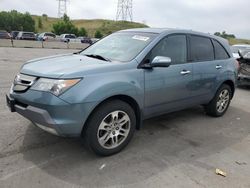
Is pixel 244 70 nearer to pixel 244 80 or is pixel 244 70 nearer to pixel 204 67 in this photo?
pixel 244 80

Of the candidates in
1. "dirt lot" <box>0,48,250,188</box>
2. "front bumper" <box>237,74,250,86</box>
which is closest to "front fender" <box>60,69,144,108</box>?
"dirt lot" <box>0,48,250,188</box>

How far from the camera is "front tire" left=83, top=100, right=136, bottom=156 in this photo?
3.66 meters

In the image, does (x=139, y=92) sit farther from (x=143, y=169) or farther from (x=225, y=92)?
(x=225, y=92)

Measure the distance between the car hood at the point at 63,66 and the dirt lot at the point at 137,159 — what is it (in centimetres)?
111

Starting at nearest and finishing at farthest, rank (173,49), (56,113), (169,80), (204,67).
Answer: (56,113) < (169,80) < (173,49) < (204,67)

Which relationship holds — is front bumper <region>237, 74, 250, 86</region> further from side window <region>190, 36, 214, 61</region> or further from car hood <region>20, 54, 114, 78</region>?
car hood <region>20, 54, 114, 78</region>

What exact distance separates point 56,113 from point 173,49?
2388mm

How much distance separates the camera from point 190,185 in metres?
3.35

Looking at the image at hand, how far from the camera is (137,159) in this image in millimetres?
3906

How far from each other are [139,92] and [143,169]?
3.57 ft

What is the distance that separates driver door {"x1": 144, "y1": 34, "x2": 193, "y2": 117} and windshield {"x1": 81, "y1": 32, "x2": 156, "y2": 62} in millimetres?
221

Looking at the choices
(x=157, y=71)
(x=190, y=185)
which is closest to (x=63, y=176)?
(x=190, y=185)

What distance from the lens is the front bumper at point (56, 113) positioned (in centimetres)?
337

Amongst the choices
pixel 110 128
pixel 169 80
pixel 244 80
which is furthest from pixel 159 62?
pixel 244 80
